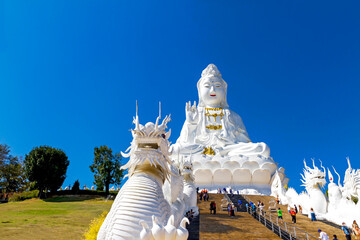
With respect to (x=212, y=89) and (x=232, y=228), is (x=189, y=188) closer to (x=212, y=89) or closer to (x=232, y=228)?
(x=232, y=228)

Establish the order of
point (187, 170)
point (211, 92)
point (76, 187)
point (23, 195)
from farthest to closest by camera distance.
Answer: point (211, 92), point (76, 187), point (23, 195), point (187, 170)

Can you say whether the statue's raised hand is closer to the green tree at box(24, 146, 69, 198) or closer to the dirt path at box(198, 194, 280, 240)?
the green tree at box(24, 146, 69, 198)

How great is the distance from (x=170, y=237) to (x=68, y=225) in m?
8.85

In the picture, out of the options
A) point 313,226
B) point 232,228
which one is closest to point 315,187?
point 313,226

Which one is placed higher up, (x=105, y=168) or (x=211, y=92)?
(x=211, y=92)

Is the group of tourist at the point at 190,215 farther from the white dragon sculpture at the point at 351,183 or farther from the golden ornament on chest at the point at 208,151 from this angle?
the golden ornament on chest at the point at 208,151

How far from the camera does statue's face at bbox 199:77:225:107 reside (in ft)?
101

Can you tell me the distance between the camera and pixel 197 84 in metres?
32.9

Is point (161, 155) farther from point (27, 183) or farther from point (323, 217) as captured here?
point (27, 183)

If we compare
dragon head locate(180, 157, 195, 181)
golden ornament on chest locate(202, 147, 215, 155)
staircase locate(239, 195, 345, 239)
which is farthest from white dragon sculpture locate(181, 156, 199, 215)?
golden ornament on chest locate(202, 147, 215, 155)

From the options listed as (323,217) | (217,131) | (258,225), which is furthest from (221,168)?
(258,225)

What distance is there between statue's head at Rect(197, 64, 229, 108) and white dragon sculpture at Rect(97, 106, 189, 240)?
82.7 ft

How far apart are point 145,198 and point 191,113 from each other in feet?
83.3

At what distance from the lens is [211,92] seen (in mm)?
→ 30578
